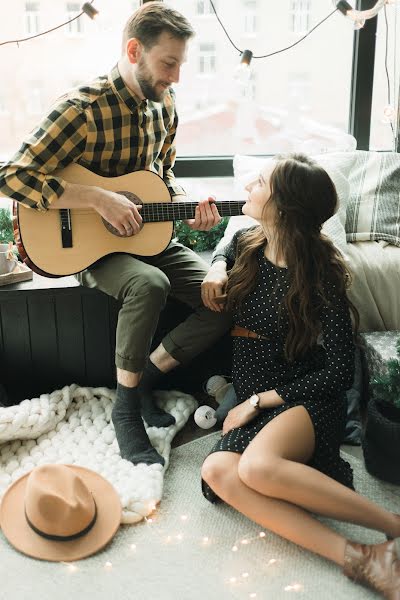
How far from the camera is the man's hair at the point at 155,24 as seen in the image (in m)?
1.90

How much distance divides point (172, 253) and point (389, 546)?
116 centimetres

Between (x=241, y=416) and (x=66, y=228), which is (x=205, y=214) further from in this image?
(x=241, y=416)

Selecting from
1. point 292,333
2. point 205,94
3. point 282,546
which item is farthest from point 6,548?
point 205,94

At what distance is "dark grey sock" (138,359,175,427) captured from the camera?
2.11 m

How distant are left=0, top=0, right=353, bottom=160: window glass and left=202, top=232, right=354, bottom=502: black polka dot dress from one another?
3.69ft

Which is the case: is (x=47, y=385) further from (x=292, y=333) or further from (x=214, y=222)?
(x=292, y=333)

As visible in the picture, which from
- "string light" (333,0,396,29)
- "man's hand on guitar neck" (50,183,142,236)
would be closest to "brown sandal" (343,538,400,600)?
"man's hand on guitar neck" (50,183,142,236)

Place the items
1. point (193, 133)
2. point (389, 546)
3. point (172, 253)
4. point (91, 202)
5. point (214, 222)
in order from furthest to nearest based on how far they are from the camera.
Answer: point (193, 133)
point (172, 253)
point (214, 222)
point (91, 202)
point (389, 546)

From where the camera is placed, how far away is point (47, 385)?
2.29 meters

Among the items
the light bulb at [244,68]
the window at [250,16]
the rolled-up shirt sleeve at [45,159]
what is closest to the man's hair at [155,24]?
the rolled-up shirt sleeve at [45,159]

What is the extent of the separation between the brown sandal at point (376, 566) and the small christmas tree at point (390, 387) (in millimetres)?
462

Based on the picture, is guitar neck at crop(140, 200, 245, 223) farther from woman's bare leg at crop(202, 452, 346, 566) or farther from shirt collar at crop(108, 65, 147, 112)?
woman's bare leg at crop(202, 452, 346, 566)

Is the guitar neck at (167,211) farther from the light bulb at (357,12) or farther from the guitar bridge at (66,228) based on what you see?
the light bulb at (357,12)

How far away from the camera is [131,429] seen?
192 centimetres
